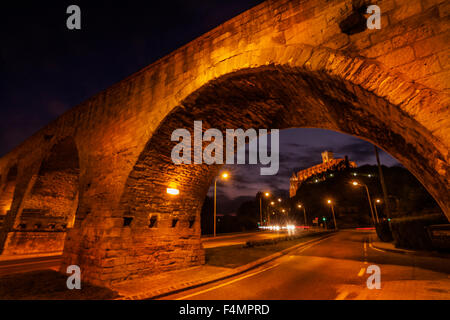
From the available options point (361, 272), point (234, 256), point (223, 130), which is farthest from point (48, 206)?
point (361, 272)

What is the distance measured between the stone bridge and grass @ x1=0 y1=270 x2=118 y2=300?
1.86ft

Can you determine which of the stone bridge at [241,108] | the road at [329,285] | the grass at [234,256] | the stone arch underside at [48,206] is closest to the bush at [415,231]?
the road at [329,285]

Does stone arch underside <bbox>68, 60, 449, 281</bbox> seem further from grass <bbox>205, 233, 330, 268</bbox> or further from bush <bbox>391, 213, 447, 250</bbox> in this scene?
bush <bbox>391, 213, 447, 250</bbox>

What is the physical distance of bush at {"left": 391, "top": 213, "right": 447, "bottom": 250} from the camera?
10008 mm

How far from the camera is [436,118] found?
2.51m

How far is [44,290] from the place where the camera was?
5121 millimetres

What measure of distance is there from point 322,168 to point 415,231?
335 ft

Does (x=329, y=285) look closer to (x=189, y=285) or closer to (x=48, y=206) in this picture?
(x=189, y=285)

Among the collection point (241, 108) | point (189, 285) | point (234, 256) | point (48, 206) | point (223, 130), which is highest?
point (241, 108)

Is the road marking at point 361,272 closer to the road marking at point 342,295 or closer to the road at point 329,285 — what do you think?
the road at point 329,285

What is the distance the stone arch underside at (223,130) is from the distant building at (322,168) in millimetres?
102825

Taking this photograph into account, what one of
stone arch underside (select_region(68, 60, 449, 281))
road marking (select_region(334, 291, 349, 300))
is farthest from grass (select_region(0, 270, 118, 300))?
road marking (select_region(334, 291, 349, 300))
